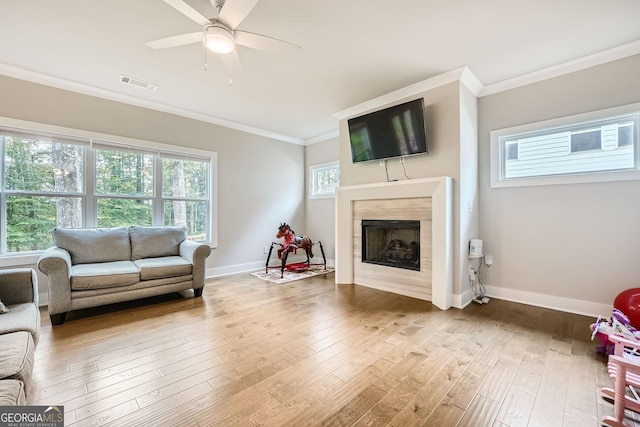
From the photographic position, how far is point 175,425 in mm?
1343

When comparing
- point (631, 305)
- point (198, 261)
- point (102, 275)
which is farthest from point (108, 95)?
point (631, 305)

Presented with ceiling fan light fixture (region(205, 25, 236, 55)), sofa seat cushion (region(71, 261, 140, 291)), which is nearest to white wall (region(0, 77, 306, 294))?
sofa seat cushion (region(71, 261, 140, 291))

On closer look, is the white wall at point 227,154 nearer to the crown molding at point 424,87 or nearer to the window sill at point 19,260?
the window sill at point 19,260

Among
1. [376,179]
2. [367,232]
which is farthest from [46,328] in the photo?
[376,179]

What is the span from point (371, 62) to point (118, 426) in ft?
11.3

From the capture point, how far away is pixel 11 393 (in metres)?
1.03

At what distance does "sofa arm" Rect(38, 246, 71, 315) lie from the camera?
251cm

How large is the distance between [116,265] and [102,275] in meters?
0.35

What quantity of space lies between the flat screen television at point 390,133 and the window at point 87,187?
8.16 ft

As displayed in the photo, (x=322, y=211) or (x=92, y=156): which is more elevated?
(x=92, y=156)

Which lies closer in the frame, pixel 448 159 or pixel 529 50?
pixel 529 50

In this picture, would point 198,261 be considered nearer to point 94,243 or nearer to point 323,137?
point 94,243

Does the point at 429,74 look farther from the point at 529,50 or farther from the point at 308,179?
the point at 308,179

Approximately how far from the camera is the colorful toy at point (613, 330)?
1.86 meters
